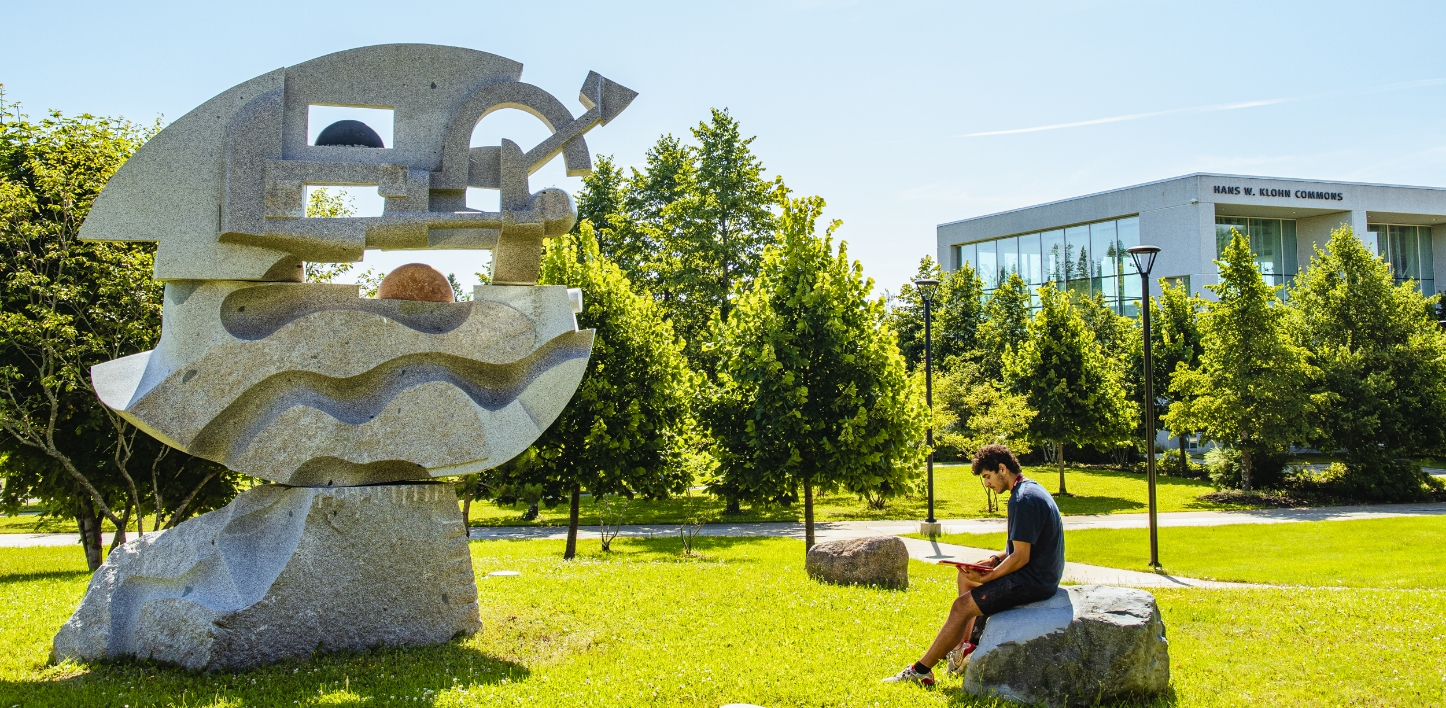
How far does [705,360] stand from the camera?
29.2m

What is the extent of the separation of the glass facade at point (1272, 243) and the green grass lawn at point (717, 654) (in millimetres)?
41130

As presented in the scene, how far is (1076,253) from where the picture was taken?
50375 mm

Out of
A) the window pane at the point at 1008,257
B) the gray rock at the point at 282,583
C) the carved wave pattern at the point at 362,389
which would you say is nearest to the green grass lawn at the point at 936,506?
the carved wave pattern at the point at 362,389

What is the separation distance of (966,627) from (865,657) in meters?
1.06

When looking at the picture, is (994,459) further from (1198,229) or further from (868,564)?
(1198,229)

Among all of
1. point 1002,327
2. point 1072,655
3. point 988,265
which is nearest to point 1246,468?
point 1002,327

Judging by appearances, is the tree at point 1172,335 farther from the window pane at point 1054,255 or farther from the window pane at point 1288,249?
the window pane at point 1288,249

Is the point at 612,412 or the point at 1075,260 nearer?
the point at 612,412

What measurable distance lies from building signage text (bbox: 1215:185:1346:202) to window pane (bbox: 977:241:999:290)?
11938mm

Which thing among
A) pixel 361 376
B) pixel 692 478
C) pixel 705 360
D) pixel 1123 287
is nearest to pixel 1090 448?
pixel 1123 287

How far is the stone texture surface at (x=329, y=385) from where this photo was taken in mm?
8133

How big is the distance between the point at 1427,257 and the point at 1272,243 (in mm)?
10783

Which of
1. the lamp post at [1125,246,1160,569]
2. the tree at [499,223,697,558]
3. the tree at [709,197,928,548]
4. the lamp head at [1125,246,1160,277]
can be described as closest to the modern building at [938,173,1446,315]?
the lamp post at [1125,246,1160,569]

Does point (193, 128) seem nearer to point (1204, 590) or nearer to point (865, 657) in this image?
point (865, 657)
